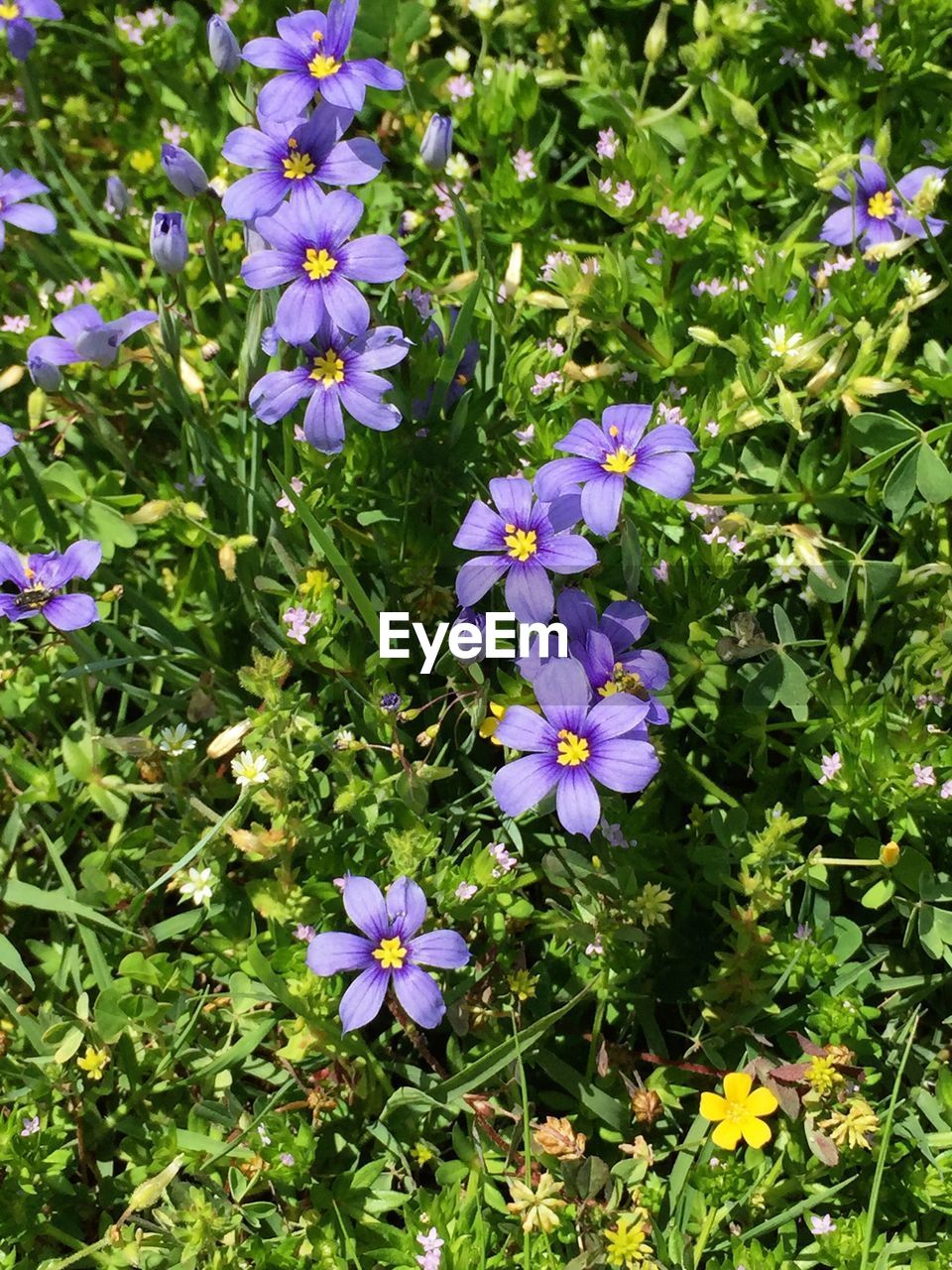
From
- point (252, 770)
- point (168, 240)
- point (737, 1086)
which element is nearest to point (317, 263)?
point (168, 240)

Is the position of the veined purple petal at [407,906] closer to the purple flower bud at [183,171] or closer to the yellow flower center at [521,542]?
the yellow flower center at [521,542]

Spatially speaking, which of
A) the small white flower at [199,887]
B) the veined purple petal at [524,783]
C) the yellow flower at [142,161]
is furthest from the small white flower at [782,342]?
the yellow flower at [142,161]

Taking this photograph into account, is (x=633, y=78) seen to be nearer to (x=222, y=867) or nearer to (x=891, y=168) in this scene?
(x=891, y=168)

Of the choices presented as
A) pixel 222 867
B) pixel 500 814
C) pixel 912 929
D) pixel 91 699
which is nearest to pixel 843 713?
pixel 912 929

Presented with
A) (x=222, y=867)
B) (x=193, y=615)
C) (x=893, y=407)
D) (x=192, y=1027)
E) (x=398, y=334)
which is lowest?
(x=192, y=1027)

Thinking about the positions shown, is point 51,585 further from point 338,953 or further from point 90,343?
point 338,953

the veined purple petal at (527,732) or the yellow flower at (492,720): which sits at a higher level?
the veined purple petal at (527,732)

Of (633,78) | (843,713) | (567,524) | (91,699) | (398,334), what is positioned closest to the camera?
(567,524)
